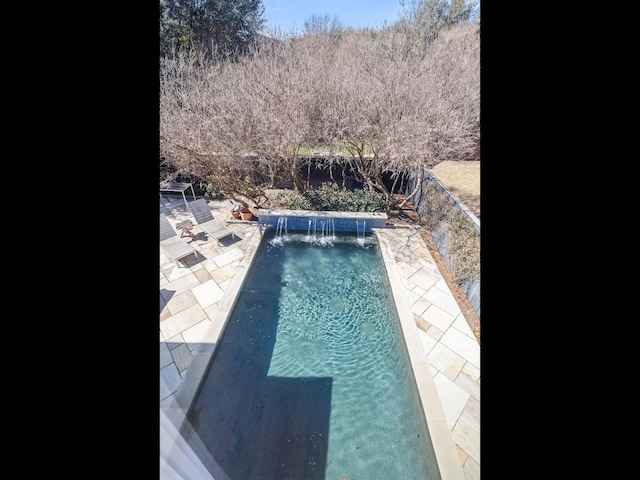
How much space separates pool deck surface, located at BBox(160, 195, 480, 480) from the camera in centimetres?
417

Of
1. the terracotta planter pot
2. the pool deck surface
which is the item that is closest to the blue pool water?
the pool deck surface

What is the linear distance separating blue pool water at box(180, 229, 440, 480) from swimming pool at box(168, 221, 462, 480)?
13 mm

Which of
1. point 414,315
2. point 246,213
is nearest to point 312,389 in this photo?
point 414,315

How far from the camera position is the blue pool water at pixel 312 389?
3725mm

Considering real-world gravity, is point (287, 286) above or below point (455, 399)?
above

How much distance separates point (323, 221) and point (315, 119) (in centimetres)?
353

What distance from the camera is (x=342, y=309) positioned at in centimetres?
629

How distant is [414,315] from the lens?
5789 millimetres

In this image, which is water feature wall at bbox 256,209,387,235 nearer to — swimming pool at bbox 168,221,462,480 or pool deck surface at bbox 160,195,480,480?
pool deck surface at bbox 160,195,480,480

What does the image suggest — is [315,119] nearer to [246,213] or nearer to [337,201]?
[337,201]
